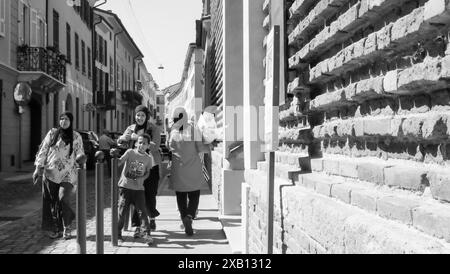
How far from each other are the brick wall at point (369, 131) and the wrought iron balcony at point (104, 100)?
34.1 meters

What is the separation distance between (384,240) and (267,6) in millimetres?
4087

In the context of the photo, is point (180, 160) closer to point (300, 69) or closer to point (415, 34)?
point (300, 69)

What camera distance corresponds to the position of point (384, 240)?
200 centimetres

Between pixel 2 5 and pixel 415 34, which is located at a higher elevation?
pixel 2 5

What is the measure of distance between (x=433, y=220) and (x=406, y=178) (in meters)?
0.40

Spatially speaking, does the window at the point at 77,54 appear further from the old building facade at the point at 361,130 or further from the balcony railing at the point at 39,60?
the old building facade at the point at 361,130

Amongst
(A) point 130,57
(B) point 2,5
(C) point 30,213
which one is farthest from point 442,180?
(A) point 130,57

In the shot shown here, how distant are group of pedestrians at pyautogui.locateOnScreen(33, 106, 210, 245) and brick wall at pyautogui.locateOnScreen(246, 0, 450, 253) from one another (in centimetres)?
310

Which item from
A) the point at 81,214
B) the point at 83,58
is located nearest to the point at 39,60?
the point at 83,58

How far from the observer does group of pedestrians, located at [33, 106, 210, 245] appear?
6.75 m

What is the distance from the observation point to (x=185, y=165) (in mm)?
7250

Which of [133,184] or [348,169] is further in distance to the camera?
[133,184]

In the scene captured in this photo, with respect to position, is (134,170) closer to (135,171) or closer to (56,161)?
(135,171)

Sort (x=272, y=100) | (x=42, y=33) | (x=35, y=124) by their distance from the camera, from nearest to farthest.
Result: 1. (x=272, y=100)
2. (x=35, y=124)
3. (x=42, y=33)
